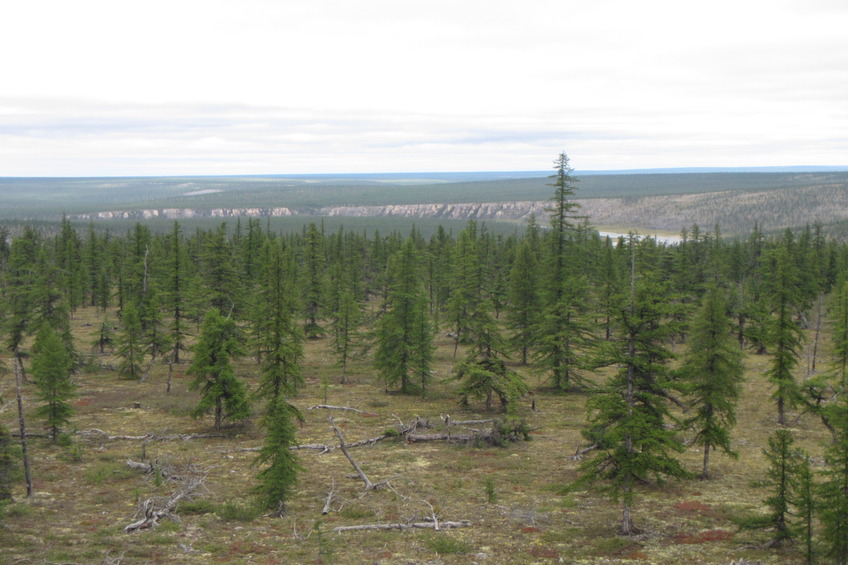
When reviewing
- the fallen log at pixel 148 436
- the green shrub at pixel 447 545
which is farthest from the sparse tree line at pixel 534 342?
the green shrub at pixel 447 545

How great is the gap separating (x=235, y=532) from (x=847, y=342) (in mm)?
34021

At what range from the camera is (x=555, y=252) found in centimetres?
4350

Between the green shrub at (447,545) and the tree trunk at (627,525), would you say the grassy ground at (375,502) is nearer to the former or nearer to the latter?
the green shrub at (447,545)

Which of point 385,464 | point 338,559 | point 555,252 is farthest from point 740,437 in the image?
point 338,559

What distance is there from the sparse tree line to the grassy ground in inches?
47.8

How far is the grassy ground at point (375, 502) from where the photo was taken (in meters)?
19.4

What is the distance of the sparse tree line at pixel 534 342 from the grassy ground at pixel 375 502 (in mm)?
1215

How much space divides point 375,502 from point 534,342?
24.9 meters

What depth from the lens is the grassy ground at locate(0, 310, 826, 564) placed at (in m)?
19.4

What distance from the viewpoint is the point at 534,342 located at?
47.0 m

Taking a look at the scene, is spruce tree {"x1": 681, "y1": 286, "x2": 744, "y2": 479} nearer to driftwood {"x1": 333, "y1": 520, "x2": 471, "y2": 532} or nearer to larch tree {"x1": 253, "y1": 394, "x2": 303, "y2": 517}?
driftwood {"x1": 333, "y1": 520, "x2": 471, "y2": 532}

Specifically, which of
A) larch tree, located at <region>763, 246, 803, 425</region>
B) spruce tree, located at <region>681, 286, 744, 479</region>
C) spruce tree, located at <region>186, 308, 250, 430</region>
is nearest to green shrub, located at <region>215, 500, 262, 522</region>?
spruce tree, located at <region>186, 308, 250, 430</region>

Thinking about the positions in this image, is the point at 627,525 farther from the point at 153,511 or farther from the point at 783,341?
the point at 783,341

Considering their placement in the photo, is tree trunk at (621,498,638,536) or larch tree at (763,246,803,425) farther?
larch tree at (763,246,803,425)
